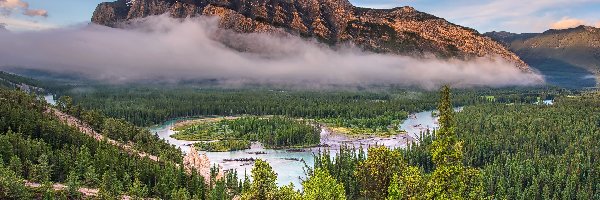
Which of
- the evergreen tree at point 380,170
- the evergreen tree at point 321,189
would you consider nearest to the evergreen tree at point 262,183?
the evergreen tree at point 321,189

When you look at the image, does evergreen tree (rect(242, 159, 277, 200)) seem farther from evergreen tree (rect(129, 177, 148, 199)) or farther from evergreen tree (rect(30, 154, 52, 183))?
evergreen tree (rect(30, 154, 52, 183))

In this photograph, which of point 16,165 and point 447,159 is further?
point 16,165

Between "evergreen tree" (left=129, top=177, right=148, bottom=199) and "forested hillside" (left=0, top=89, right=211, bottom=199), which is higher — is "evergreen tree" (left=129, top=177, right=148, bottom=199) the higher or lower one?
the lower one

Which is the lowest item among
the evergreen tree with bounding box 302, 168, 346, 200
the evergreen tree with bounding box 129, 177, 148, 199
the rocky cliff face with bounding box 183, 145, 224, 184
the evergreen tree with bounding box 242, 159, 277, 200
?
the rocky cliff face with bounding box 183, 145, 224, 184

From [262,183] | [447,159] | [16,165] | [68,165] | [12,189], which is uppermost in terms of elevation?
[447,159]

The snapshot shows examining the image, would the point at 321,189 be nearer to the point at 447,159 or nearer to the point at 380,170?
the point at 380,170

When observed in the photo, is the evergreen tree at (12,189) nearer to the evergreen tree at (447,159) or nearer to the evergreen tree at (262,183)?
the evergreen tree at (262,183)

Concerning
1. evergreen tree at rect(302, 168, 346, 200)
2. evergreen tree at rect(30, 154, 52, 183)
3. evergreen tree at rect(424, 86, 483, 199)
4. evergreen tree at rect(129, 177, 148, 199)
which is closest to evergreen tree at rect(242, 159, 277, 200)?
evergreen tree at rect(302, 168, 346, 200)

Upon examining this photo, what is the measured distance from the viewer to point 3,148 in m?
137

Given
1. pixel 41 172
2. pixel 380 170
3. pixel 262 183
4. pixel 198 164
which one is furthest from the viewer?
pixel 198 164

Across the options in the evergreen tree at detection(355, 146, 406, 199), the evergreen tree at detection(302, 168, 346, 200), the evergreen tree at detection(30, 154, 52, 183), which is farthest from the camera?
the evergreen tree at detection(30, 154, 52, 183)

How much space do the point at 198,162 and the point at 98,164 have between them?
39539 mm

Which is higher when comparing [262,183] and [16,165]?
[262,183]

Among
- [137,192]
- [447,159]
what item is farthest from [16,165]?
[447,159]
